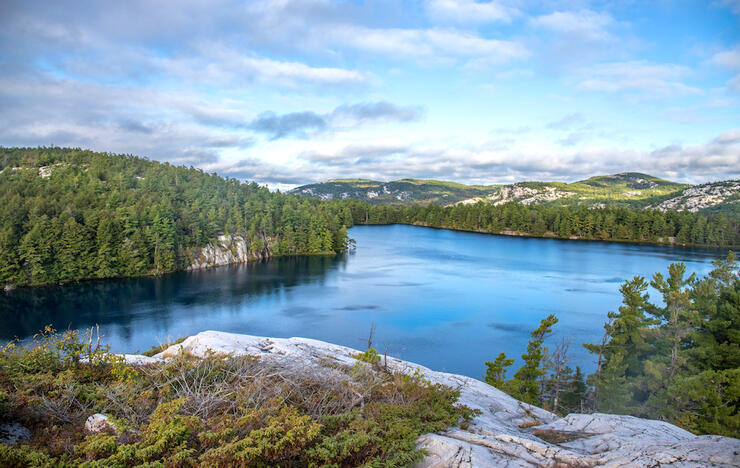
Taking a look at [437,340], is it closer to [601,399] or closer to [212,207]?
[601,399]

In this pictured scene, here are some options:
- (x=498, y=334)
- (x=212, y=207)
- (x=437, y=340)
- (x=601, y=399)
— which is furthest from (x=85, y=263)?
(x=601, y=399)

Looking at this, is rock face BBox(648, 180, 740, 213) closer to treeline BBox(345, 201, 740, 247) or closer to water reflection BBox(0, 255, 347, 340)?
treeline BBox(345, 201, 740, 247)

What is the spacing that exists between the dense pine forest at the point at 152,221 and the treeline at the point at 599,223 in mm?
273

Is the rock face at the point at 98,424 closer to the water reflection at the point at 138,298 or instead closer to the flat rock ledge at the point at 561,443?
the flat rock ledge at the point at 561,443

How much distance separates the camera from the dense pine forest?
157 feet

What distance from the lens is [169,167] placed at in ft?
299

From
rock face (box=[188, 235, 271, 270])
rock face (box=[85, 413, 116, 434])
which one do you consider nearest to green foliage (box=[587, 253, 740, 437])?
rock face (box=[85, 413, 116, 434])

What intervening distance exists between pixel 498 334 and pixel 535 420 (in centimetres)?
2425

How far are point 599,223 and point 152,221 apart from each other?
103430 mm

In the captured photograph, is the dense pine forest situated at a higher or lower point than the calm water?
higher

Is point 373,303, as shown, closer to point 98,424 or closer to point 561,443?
point 561,443

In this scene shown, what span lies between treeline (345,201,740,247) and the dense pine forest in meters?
0.27

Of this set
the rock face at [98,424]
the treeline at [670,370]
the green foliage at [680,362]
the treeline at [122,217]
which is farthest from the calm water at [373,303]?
the rock face at [98,424]

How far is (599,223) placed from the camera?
99.8 metres
